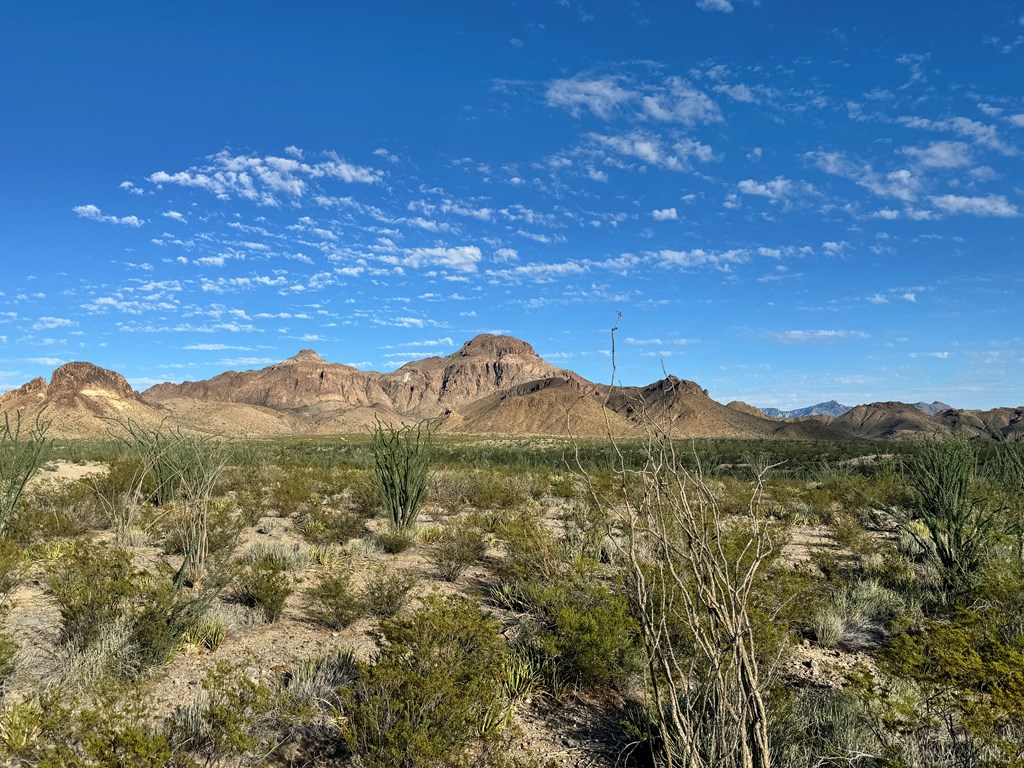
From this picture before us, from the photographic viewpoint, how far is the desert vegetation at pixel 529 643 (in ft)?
11.2

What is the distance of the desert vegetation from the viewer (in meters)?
3.43

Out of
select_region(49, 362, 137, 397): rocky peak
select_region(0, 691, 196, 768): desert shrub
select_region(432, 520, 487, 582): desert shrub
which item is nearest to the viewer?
select_region(0, 691, 196, 768): desert shrub

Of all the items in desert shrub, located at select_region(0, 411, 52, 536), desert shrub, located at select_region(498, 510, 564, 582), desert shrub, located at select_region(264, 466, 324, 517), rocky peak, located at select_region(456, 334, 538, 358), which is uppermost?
rocky peak, located at select_region(456, 334, 538, 358)

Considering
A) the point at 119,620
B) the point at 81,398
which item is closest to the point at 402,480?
the point at 119,620

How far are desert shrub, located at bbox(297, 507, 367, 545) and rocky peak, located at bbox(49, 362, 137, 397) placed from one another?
335 feet

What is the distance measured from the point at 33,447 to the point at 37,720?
25.7 feet

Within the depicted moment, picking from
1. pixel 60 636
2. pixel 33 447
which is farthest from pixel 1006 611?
pixel 33 447

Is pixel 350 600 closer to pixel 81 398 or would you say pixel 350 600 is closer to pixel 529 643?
pixel 529 643

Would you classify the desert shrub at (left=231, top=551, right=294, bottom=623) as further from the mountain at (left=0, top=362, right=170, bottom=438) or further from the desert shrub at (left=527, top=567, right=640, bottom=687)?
the mountain at (left=0, top=362, right=170, bottom=438)

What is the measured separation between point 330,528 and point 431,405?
170 m

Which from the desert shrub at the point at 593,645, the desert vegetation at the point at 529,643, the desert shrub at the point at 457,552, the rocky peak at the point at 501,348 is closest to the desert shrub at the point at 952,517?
the desert vegetation at the point at 529,643

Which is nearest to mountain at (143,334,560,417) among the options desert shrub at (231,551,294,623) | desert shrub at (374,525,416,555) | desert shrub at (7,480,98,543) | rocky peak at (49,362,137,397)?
rocky peak at (49,362,137,397)

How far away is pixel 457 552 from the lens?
855 centimetres

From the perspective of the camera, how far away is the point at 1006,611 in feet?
19.7
